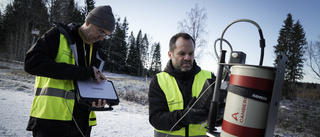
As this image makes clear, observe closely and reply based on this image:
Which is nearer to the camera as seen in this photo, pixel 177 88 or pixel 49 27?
pixel 177 88

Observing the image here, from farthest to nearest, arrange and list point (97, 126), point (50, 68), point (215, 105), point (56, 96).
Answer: point (97, 126), point (56, 96), point (50, 68), point (215, 105)

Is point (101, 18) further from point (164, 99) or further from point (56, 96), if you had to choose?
point (164, 99)

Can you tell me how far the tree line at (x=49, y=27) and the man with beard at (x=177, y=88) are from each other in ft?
28.3

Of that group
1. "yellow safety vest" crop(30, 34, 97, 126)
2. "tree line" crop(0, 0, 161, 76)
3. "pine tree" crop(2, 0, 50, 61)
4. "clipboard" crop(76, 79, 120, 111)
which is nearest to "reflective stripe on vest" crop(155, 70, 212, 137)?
"clipboard" crop(76, 79, 120, 111)

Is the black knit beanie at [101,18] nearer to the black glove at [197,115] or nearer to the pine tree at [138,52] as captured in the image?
the black glove at [197,115]

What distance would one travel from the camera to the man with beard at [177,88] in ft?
5.93

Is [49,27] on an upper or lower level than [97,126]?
upper

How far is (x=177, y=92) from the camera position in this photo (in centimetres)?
189

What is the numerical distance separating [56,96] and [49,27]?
20675 mm

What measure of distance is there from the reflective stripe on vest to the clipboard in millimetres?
564

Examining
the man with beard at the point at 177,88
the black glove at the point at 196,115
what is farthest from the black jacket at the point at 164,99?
the black glove at the point at 196,115

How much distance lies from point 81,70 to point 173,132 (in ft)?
3.68

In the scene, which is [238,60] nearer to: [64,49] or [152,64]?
[64,49]

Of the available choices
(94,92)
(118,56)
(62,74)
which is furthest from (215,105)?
(118,56)
